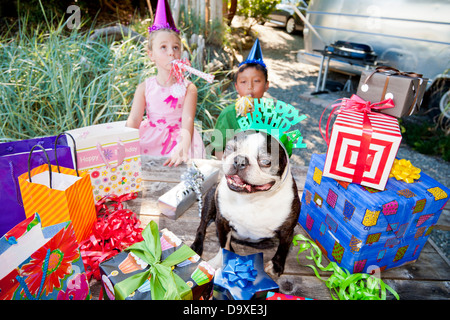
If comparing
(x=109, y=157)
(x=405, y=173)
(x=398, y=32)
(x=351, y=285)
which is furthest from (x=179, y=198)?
(x=398, y=32)

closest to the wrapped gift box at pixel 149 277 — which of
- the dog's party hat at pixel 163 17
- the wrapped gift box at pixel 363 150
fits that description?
the wrapped gift box at pixel 363 150

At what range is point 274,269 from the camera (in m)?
1.02

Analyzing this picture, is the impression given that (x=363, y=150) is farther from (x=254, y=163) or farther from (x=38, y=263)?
(x=38, y=263)

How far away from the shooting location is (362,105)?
1121mm

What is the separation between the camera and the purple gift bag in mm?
1048

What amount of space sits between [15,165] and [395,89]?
140 cm

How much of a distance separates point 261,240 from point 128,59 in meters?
2.72

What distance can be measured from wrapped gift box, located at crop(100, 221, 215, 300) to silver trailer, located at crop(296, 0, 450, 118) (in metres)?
4.11

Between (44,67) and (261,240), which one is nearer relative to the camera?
(261,240)

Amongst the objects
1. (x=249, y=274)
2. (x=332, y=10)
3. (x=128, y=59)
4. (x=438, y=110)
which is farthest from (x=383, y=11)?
(x=249, y=274)

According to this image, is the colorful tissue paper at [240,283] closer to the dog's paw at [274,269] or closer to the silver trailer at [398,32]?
the dog's paw at [274,269]

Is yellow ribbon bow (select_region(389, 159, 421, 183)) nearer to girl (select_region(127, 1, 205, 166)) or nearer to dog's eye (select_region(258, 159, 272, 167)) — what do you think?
dog's eye (select_region(258, 159, 272, 167))

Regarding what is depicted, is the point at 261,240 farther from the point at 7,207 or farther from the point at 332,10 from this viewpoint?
the point at 332,10
